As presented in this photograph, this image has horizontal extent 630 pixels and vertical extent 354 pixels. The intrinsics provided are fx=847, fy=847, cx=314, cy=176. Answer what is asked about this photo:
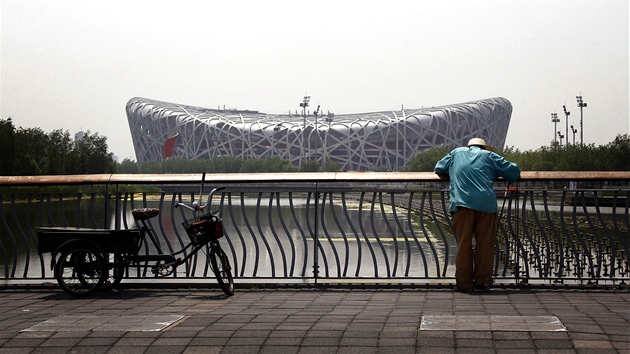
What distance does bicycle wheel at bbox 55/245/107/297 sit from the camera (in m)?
7.12

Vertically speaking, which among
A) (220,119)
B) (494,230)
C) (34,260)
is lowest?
(34,260)

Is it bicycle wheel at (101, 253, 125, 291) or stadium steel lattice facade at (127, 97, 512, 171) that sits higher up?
stadium steel lattice facade at (127, 97, 512, 171)

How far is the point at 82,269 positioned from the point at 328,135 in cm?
12950

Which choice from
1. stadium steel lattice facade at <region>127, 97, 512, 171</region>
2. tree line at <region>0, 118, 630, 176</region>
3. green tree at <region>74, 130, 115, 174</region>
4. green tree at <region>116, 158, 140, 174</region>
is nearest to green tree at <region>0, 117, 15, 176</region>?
tree line at <region>0, 118, 630, 176</region>

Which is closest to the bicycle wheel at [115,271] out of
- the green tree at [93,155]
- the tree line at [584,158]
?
the tree line at [584,158]

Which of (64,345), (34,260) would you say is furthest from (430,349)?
(34,260)

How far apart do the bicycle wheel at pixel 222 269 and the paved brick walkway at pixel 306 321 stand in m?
0.12

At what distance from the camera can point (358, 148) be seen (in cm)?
Result: 13638

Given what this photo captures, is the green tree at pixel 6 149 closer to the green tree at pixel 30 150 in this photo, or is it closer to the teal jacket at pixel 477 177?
the green tree at pixel 30 150

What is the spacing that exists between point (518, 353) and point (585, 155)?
6544cm

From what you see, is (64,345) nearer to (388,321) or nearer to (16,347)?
(16,347)

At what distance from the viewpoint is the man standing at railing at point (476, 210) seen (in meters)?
7.15

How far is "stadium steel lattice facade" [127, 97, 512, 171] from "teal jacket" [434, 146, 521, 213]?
4996 inches

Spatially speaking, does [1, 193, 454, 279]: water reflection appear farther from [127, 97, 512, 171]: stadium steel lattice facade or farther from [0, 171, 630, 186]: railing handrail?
[127, 97, 512, 171]: stadium steel lattice facade
